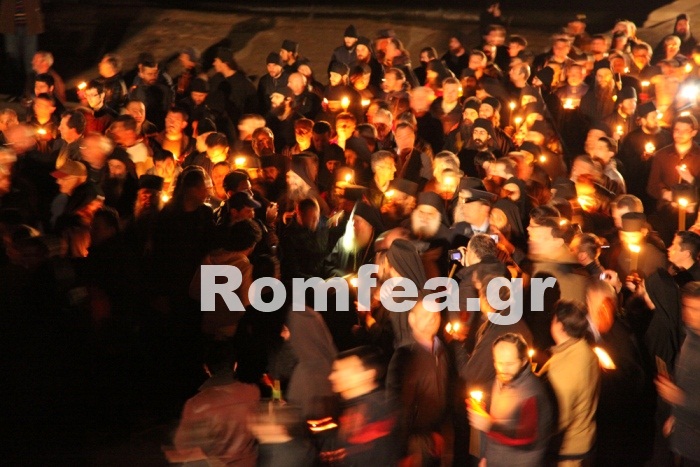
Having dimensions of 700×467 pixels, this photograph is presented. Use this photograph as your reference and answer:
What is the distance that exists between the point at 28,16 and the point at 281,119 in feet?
14.4

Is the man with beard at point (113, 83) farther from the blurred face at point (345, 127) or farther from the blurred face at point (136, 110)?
the blurred face at point (345, 127)

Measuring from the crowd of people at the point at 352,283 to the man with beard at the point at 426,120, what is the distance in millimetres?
49

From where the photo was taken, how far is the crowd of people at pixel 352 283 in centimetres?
560

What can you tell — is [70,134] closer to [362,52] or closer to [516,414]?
[362,52]

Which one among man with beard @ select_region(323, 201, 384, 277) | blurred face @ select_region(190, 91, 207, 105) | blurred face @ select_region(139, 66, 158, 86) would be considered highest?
blurred face @ select_region(139, 66, 158, 86)

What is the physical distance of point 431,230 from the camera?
8.16m

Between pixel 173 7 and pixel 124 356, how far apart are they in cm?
1523

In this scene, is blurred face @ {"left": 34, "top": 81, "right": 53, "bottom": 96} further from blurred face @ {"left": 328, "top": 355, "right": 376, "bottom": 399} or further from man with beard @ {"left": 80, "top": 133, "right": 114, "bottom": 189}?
blurred face @ {"left": 328, "top": 355, "right": 376, "bottom": 399}

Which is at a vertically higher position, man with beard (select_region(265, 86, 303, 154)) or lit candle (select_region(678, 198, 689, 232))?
man with beard (select_region(265, 86, 303, 154))

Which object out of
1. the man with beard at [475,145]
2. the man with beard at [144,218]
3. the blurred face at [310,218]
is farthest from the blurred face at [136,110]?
the man with beard at [475,145]

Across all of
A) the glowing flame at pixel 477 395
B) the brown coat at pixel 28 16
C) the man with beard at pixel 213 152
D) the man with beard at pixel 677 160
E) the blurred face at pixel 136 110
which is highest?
the brown coat at pixel 28 16

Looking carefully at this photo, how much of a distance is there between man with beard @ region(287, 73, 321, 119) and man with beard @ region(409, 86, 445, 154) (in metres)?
1.48

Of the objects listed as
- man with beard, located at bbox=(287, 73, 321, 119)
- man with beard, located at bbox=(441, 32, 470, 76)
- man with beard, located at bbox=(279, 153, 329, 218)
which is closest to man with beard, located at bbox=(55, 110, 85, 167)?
man with beard, located at bbox=(279, 153, 329, 218)

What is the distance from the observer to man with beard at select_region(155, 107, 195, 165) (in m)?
10.8
